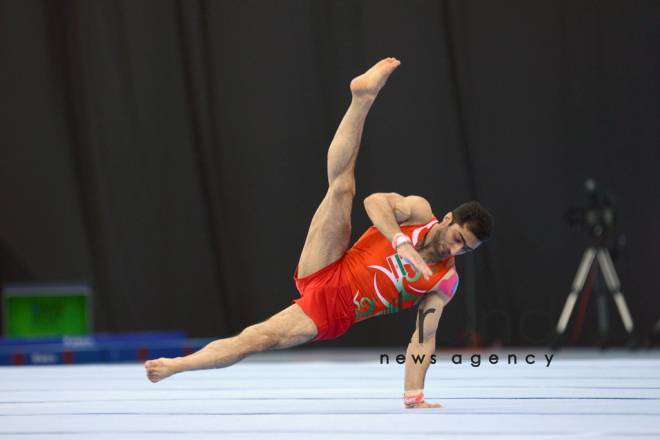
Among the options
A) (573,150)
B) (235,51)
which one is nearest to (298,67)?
(235,51)

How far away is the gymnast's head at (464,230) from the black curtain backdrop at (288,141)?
334 cm

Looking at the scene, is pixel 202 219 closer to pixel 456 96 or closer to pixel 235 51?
pixel 235 51

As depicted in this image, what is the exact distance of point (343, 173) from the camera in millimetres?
2701

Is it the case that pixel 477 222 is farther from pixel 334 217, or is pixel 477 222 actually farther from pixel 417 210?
pixel 334 217

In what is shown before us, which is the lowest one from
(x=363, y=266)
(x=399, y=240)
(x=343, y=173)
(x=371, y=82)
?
(x=363, y=266)

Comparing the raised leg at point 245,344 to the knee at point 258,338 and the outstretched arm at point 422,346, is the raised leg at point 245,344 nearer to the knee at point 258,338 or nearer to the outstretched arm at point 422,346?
the knee at point 258,338

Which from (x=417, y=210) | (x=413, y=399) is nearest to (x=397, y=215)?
(x=417, y=210)

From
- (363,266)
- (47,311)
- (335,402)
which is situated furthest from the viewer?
(47,311)

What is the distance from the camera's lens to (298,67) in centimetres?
617

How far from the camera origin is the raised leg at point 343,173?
2674 mm

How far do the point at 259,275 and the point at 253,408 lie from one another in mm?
3773

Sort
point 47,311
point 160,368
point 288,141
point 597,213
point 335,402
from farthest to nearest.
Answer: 1. point 288,141
2. point 47,311
3. point 597,213
4. point 335,402
5. point 160,368

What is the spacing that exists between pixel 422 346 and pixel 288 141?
12.7 ft

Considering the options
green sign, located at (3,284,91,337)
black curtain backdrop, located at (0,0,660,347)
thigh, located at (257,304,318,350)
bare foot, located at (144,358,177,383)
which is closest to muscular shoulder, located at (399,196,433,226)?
thigh, located at (257,304,318,350)
